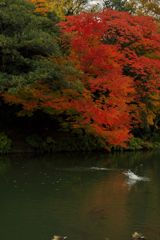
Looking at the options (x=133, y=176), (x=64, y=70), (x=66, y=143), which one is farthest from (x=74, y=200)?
(x=66, y=143)

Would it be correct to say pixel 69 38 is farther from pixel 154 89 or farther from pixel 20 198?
pixel 20 198

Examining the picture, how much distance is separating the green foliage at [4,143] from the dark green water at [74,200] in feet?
2.88

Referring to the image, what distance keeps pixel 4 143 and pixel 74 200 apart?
1002cm

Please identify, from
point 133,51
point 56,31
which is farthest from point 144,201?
point 133,51

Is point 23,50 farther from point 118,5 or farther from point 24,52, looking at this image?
point 118,5

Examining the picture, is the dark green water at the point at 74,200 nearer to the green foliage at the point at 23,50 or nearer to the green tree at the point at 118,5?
the green foliage at the point at 23,50

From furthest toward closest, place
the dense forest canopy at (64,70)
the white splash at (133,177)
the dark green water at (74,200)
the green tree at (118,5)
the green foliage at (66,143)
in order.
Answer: the green tree at (118,5)
the green foliage at (66,143)
the dense forest canopy at (64,70)
the white splash at (133,177)
the dark green water at (74,200)

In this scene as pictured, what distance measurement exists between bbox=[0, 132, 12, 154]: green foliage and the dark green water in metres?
0.88

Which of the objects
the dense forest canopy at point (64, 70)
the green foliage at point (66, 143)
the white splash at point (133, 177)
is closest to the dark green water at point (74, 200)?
the white splash at point (133, 177)

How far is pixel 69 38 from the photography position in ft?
83.5

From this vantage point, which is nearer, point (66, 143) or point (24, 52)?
point (24, 52)

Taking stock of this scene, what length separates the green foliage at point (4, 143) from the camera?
2445 centimetres

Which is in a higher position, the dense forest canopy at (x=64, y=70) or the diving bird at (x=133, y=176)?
the dense forest canopy at (x=64, y=70)

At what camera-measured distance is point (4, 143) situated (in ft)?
80.4
